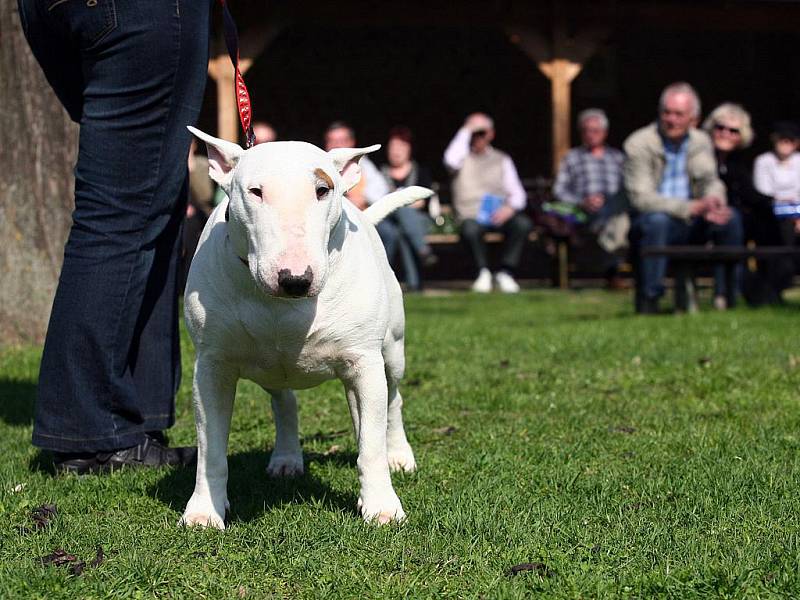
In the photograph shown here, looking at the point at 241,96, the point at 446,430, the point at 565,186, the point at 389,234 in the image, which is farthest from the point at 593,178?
the point at 241,96

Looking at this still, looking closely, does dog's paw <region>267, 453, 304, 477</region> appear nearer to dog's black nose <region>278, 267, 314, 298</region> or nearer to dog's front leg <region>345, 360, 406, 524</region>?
dog's front leg <region>345, 360, 406, 524</region>

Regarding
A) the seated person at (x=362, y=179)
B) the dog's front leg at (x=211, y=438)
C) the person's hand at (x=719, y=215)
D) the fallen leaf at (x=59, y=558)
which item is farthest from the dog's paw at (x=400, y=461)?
the seated person at (x=362, y=179)

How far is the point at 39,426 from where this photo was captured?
3.79 metres

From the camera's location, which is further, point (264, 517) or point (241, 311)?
point (264, 517)

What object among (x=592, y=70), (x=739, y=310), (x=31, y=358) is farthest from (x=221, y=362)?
(x=592, y=70)

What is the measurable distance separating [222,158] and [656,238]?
7.54m

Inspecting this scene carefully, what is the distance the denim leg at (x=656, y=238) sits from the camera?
9.62 meters

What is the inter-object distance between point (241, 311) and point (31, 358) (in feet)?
11.8

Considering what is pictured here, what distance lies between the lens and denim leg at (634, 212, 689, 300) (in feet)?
31.6

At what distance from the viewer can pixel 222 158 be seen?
117 inches

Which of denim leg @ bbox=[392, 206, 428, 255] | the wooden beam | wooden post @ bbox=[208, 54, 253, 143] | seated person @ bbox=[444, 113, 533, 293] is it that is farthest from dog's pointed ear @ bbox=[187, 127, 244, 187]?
the wooden beam

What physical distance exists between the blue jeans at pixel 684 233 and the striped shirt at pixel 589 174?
2.46m

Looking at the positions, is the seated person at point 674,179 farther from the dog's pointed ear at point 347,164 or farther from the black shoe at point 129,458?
the dog's pointed ear at point 347,164

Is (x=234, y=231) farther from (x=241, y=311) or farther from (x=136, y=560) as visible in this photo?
(x=136, y=560)
